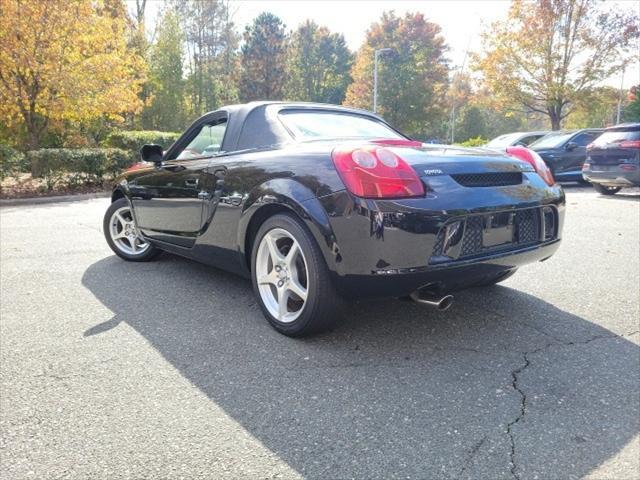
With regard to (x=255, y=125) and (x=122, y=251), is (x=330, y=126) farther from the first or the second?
(x=122, y=251)

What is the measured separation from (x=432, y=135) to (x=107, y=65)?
38827 millimetres

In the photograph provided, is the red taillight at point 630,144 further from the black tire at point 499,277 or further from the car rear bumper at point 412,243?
the car rear bumper at point 412,243

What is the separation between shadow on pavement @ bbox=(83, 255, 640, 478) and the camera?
1.85 meters

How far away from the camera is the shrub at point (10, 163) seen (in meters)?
11.0

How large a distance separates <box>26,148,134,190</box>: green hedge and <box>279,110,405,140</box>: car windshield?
10026 millimetres

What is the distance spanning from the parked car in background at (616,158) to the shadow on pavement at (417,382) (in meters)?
7.71

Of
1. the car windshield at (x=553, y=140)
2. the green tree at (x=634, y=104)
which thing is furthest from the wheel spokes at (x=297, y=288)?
the green tree at (x=634, y=104)

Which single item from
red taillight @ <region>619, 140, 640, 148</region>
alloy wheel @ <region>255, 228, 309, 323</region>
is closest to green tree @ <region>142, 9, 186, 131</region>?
red taillight @ <region>619, 140, 640, 148</region>

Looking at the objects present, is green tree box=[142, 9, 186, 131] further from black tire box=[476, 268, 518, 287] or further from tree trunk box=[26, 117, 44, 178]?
black tire box=[476, 268, 518, 287]

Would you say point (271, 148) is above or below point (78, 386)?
above

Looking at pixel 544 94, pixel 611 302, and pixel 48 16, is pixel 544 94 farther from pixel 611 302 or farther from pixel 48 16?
pixel 611 302

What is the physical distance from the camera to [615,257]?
16.0 feet

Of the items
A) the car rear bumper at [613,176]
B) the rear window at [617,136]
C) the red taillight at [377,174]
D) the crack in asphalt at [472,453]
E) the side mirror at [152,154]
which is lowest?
the crack in asphalt at [472,453]

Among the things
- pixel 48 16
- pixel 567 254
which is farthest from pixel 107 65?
pixel 567 254
